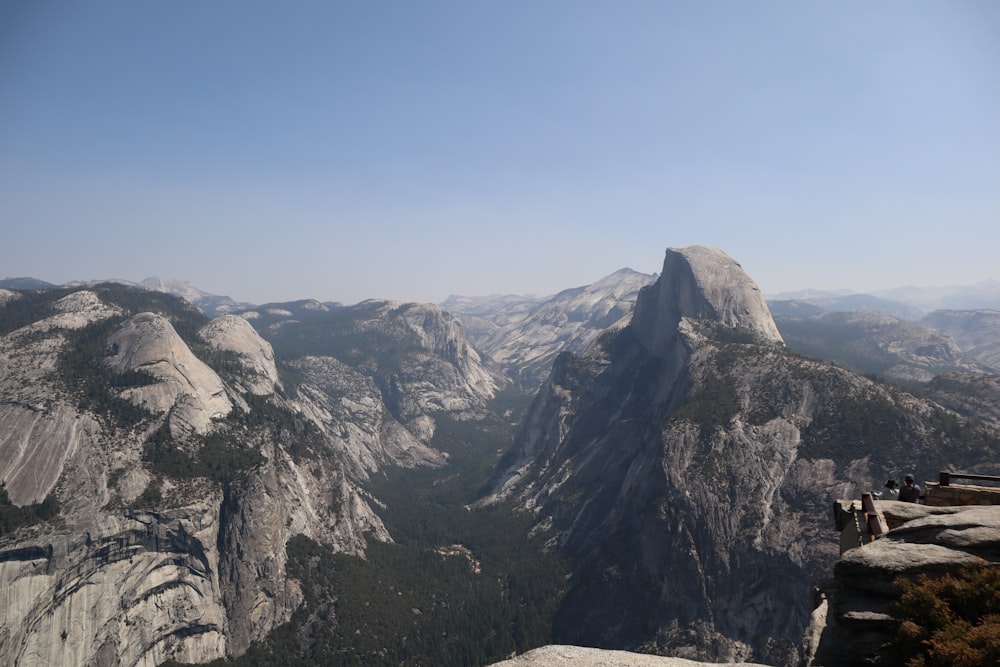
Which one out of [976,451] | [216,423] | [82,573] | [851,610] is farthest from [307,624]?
[976,451]

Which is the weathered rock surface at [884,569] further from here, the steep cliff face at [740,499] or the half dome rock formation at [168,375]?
the half dome rock formation at [168,375]

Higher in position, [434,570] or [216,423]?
[216,423]

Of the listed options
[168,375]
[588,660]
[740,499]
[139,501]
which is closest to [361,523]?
[139,501]

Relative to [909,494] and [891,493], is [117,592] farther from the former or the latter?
[909,494]

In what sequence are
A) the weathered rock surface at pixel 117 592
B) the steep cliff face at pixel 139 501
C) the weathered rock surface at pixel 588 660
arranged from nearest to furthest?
the weathered rock surface at pixel 588 660 → the weathered rock surface at pixel 117 592 → the steep cliff face at pixel 139 501

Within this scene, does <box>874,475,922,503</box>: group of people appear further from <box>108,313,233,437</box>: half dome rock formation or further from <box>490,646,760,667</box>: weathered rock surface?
<box>108,313,233,437</box>: half dome rock formation

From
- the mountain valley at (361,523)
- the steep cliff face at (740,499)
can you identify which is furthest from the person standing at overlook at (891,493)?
the steep cliff face at (740,499)

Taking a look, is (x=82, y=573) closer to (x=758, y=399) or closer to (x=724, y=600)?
(x=724, y=600)
